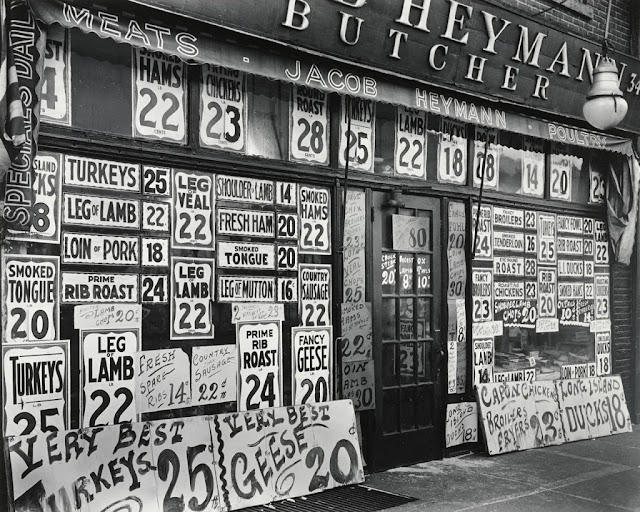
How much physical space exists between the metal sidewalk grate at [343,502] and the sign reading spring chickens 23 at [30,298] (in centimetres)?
211

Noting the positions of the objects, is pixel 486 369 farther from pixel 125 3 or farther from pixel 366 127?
pixel 125 3

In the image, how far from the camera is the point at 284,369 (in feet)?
22.0

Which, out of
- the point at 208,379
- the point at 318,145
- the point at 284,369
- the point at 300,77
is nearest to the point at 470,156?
the point at 318,145

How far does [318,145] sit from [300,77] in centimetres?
80

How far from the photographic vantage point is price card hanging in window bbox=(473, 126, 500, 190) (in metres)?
8.64

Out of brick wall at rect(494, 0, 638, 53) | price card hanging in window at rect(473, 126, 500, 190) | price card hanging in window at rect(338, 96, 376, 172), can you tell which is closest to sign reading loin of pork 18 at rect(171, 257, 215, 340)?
price card hanging in window at rect(338, 96, 376, 172)

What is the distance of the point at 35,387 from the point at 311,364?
8.31ft

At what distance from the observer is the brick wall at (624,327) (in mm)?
10484

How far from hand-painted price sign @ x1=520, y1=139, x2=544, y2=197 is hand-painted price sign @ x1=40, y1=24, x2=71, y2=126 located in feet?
18.5

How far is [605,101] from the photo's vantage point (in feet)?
26.4

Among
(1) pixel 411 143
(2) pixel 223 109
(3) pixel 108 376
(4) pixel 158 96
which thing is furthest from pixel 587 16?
(3) pixel 108 376

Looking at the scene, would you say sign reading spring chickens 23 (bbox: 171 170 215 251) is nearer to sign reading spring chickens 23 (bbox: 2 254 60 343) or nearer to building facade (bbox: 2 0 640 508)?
building facade (bbox: 2 0 640 508)

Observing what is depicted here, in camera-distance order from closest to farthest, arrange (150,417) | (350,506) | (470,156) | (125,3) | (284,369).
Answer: (125,3)
(150,417)
(350,506)
(284,369)
(470,156)

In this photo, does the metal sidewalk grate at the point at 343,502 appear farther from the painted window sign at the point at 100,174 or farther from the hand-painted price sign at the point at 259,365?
the painted window sign at the point at 100,174
